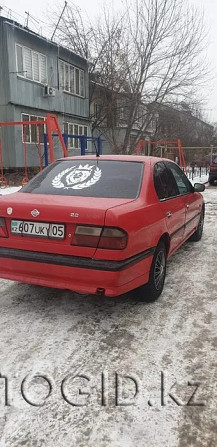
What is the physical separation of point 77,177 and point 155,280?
1355 millimetres

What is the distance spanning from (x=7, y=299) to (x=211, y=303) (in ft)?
7.01

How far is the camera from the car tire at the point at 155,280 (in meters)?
3.53

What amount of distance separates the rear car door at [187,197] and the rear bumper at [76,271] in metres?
1.69

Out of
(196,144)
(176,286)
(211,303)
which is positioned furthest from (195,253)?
(196,144)

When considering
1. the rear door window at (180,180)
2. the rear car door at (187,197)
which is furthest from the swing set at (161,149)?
the rear door window at (180,180)

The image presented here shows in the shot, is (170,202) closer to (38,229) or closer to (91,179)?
(91,179)

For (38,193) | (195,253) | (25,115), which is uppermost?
(25,115)

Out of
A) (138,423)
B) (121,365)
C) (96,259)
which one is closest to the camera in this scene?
(138,423)

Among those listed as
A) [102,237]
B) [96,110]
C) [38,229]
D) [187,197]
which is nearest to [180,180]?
[187,197]

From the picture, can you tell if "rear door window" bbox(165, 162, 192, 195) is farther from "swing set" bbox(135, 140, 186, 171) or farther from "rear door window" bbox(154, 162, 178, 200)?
"swing set" bbox(135, 140, 186, 171)

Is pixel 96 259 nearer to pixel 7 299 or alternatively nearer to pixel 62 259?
pixel 62 259

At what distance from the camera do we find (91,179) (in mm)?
3652

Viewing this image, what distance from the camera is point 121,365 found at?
2.57m

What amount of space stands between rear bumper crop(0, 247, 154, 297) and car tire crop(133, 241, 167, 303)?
17 cm
